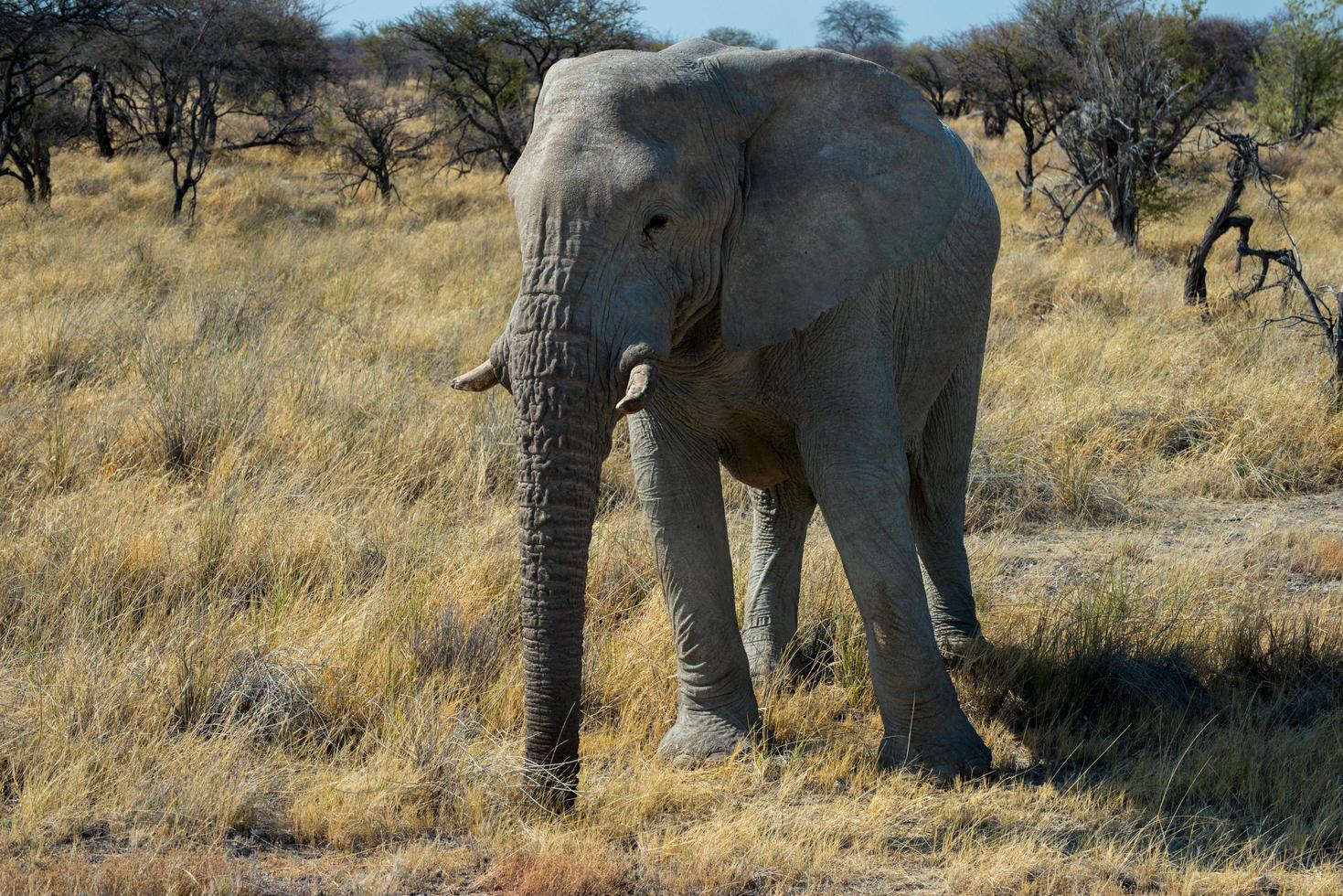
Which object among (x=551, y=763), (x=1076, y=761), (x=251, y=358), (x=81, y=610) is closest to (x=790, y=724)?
(x=1076, y=761)

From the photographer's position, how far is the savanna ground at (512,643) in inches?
125

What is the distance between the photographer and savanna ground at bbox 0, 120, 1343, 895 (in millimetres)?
3186

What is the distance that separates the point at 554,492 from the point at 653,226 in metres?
0.63

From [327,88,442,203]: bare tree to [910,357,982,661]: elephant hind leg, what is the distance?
1280 cm

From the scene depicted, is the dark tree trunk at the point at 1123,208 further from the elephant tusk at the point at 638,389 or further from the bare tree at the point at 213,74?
the elephant tusk at the point at 638,389

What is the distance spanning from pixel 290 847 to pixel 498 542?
2.17 m

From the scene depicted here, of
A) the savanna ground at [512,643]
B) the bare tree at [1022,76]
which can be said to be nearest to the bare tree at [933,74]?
the bare tree at [1022,76]

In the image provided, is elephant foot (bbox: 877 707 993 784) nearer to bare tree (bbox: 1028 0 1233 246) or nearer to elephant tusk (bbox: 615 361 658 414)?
elephant tusk (bbox: 615 361 658 414)

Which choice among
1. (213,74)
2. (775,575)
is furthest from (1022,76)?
(775,575)

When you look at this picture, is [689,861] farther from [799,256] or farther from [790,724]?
[799,256]

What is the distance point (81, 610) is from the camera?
4.21 m

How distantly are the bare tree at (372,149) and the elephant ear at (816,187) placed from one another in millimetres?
13606

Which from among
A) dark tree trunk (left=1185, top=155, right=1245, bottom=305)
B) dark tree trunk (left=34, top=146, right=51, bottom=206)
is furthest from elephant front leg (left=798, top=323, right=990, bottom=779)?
dark tree trunk (left=34, top=146, right=51, bottom=206)

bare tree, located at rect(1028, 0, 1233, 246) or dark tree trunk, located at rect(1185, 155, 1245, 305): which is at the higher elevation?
bare tree, located at rect(1028, 0, 1233, 246)
